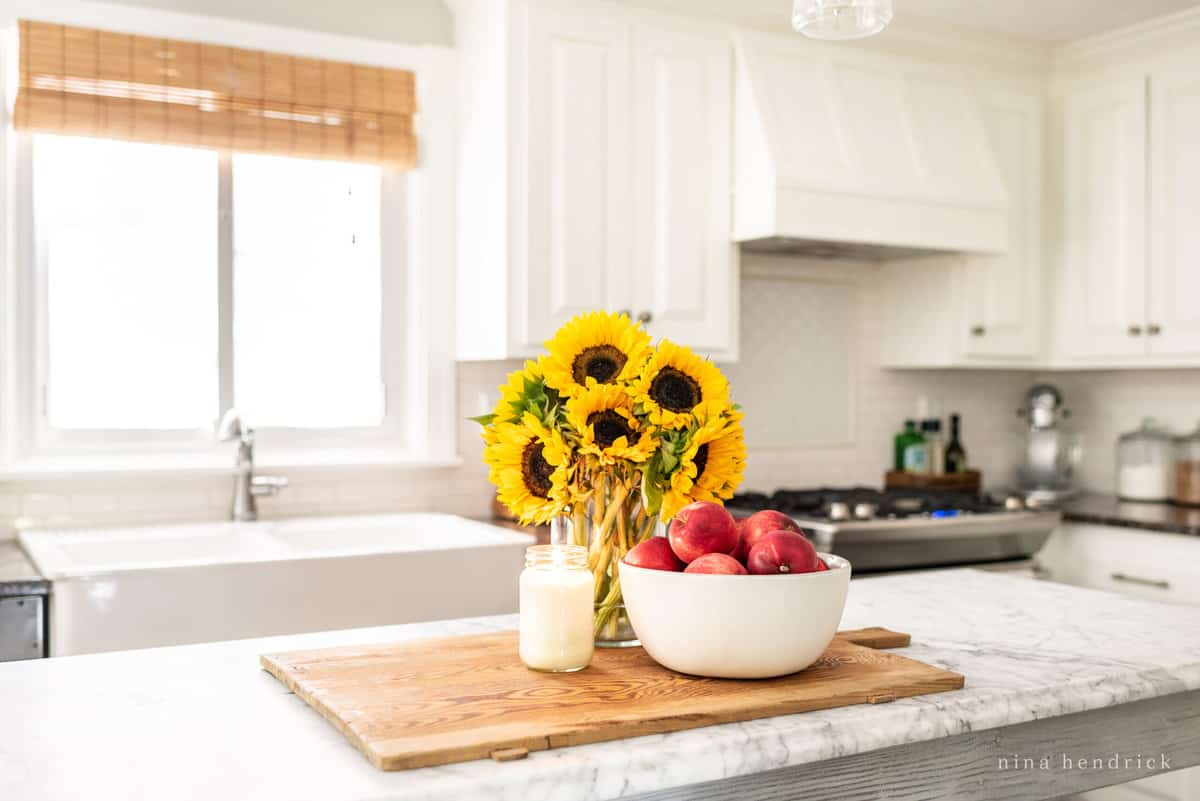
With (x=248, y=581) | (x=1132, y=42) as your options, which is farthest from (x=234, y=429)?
(x=1132, y=42)

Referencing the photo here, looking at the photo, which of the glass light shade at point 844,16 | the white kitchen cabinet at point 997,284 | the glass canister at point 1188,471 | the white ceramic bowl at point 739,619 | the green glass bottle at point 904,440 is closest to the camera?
the white ceramic bowl at point 739,619

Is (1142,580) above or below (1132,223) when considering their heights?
below

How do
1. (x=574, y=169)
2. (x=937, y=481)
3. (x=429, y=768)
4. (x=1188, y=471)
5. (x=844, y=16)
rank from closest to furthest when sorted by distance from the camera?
(x=429, y=768)
(x=844, y=16)
(x=574, y=169)
(x=1188, y=471)
(x=937, y=481)

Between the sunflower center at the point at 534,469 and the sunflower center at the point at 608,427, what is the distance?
0.29ft

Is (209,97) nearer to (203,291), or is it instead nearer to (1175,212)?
(203,291)

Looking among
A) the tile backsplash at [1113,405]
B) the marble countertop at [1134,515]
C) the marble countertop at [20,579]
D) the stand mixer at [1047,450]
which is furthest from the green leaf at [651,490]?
the tile backsplash at [1113,405]

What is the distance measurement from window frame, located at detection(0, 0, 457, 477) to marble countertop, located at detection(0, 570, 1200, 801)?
1700 millimetres

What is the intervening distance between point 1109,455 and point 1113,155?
3.75 ft

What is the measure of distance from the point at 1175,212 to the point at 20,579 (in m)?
3.49

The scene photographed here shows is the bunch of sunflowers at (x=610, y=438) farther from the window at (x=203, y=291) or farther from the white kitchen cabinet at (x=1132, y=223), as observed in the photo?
the white kitchen cabinet at (x=1132, y=223)

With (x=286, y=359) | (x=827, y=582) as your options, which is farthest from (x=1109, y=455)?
(x=827, y=582)

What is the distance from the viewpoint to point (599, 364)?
1440 mm

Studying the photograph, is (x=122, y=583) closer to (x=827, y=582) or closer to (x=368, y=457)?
(x=368, y=457)

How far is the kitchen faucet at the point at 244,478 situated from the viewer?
3021 mm
